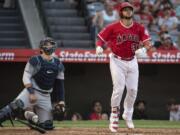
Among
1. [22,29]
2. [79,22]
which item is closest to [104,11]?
[79,22]

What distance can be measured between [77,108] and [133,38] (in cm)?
672

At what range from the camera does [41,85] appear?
416 inches

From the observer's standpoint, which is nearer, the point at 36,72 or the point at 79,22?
the point at 36,72

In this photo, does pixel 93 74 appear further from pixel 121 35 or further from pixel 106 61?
pixel 121 35

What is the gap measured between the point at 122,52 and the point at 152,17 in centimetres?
694

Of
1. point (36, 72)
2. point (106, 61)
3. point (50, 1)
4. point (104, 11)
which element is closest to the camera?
point (36, 72)

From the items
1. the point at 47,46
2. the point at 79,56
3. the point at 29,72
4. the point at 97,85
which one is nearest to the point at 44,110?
the point at 29,72

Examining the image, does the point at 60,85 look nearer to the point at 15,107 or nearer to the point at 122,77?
the point at 15,107

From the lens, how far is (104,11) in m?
17.2

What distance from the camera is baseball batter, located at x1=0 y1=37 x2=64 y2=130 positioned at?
10.4m

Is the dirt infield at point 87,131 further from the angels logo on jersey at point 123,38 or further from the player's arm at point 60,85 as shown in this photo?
the angels logo on jersey at point 123,38

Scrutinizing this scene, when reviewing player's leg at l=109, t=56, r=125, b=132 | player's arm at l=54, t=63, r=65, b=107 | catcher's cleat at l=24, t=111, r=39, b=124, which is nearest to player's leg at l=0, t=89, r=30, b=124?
catcher's cleat at l=24, t=111, r=39, b=124

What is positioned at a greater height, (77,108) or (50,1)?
(50,1)

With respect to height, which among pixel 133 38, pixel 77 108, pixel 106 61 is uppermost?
pixel 133 38
